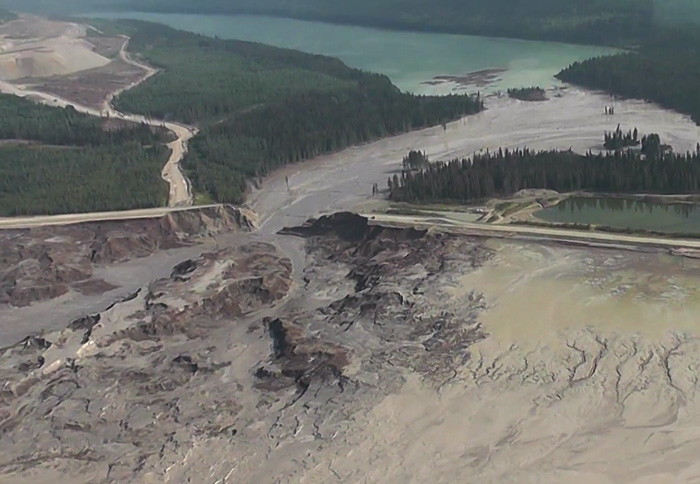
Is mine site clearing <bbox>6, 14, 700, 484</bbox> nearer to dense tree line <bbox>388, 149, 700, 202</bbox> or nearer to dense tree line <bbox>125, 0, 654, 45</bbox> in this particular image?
dense tree line <bbox>388, 149, 700, 202</bbox>

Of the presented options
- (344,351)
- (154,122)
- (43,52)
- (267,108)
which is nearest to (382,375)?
(344,351)

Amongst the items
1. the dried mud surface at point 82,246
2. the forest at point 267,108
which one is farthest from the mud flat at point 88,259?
the forest at point 267,108

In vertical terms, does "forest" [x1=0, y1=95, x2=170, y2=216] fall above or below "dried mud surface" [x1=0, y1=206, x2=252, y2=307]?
above

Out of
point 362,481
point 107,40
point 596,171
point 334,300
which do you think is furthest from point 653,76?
point 107,40

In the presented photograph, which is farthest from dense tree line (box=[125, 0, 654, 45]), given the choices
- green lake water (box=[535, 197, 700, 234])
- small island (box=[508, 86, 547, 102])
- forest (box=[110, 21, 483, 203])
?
green lake water (box=[535, 197, 700, 234])

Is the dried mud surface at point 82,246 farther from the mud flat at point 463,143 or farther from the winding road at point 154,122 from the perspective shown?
the mud flat at point 463,143

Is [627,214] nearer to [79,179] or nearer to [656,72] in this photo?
[79,179]
